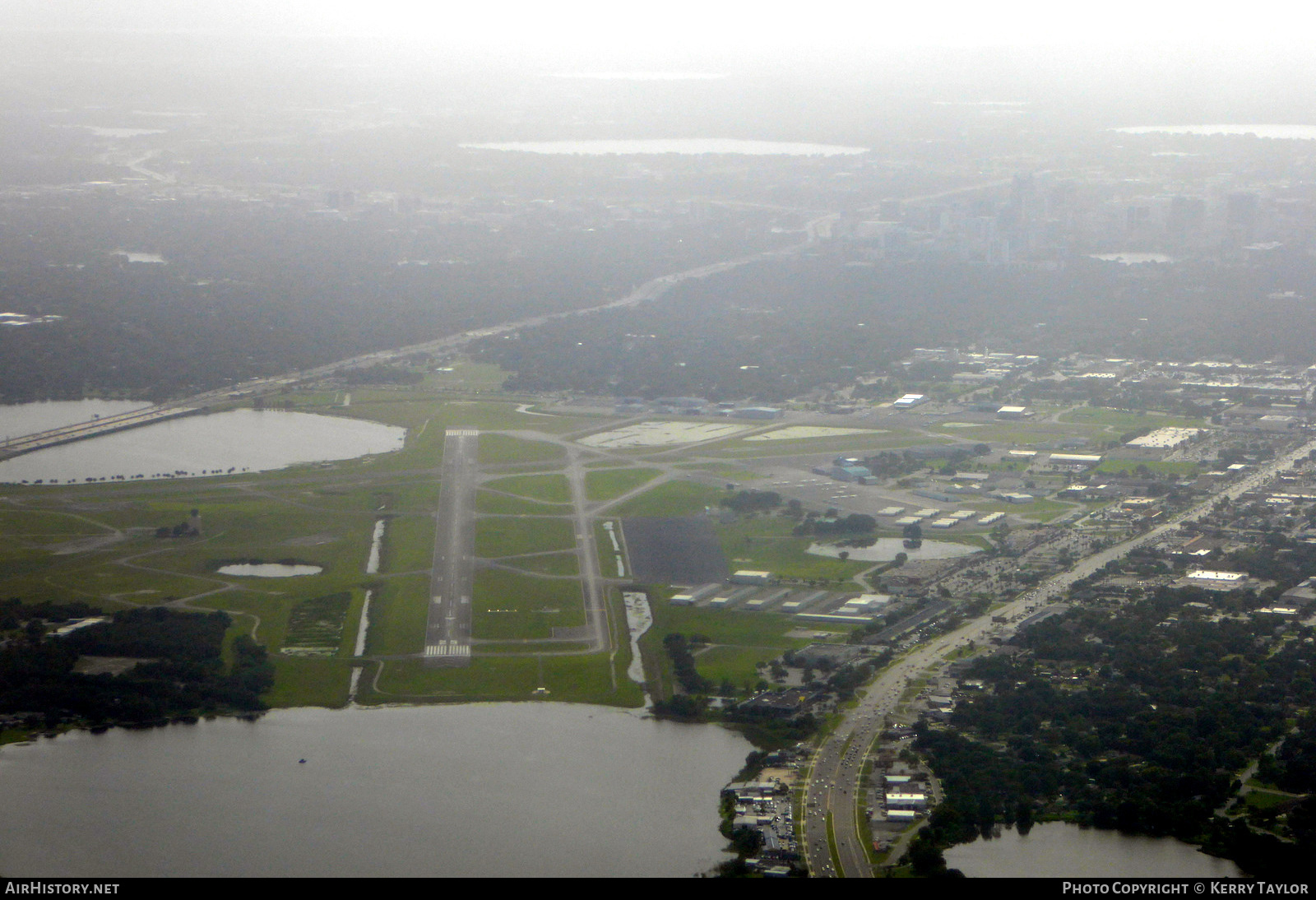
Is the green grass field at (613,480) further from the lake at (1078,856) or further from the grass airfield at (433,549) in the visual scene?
the lake at (1078,856)

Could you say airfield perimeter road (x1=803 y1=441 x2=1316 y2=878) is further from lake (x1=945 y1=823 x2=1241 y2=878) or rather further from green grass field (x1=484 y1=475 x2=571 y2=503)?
green grass field (x1=484 y1=475 x2=571 y2=503)

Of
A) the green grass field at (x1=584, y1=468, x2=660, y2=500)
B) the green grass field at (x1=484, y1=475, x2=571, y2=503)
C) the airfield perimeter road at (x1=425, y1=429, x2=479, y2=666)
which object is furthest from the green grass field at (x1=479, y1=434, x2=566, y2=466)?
the green grass field at (x1=584, y1=468, x2=660, y2=500)

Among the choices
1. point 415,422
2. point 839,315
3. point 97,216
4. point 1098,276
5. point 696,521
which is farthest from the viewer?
point 97,216

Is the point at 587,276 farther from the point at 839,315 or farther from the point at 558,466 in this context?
the point at 558,466

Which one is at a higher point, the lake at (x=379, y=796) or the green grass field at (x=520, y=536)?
the lake at (x=379, y=796)

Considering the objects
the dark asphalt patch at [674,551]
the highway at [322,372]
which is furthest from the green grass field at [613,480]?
the highway at [322,372]

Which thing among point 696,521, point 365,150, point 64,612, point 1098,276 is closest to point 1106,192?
point 1098,276
